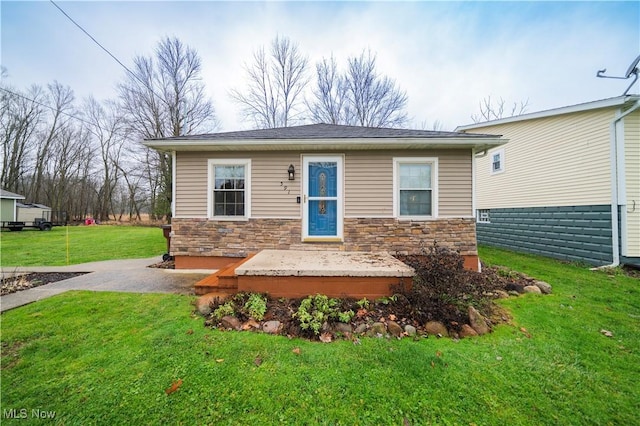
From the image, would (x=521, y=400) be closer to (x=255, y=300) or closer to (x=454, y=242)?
(x=255, y=300)

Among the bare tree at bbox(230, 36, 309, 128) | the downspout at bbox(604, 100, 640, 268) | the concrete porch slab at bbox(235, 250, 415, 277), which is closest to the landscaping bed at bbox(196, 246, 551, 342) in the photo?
the concrete porch slab at bbox(235, 250, 415, 277)

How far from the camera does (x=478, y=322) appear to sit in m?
2.89

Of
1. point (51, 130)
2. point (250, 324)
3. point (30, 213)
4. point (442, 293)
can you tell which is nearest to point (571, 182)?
point (442, 293)

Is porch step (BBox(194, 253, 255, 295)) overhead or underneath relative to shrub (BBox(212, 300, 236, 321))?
overhead

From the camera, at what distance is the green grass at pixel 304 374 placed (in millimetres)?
1763

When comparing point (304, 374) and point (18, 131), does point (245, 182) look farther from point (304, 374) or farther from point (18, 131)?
point (18, 131)

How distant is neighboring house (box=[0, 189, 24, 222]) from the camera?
14930 millimetres

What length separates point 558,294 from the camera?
13.7 ft

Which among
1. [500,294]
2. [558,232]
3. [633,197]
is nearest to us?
[500,294]

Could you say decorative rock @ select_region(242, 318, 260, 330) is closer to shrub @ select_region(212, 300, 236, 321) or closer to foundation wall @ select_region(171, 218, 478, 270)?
shrub @ select_region(212, 300, 236, 321)

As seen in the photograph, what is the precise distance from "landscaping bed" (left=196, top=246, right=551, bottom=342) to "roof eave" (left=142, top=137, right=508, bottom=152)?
8.79 ft

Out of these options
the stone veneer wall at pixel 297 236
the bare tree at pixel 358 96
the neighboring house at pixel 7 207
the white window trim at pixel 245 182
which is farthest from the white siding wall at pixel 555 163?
the neighboring house at pixel 7 207

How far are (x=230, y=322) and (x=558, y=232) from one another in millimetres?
9188

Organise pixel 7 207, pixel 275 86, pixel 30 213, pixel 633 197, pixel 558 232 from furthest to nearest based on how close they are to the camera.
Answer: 1. pixel 275 86
2. pixel 30 213
3. pixel 7 207
4. pixel 558 232
5. pixel 633 197
